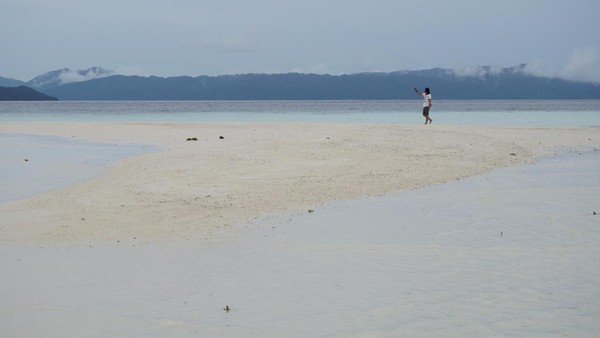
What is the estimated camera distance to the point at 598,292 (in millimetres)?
6156

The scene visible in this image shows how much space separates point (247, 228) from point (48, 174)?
8852 mm

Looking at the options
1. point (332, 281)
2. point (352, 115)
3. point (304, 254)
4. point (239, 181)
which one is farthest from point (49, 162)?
point (352, 115)

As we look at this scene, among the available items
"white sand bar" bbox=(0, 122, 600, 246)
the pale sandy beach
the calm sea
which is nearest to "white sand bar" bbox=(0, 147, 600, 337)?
the pale sandy beach

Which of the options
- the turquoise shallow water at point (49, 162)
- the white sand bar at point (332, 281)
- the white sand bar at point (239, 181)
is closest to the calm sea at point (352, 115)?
the white sand bar at point (239, 181)

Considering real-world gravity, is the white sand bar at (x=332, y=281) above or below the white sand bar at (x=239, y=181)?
below

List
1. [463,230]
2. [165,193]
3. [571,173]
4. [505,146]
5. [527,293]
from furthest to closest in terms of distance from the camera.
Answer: [505,146] < [571,173] < [165,193] < [463,230] < [527,293]

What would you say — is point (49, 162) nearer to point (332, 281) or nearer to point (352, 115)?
point (332, 281)

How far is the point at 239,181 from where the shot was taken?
1382cm

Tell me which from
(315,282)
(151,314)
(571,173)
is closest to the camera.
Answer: (151,314)

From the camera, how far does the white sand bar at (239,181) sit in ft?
31.0

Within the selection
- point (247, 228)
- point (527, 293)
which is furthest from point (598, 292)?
point (247, 228)

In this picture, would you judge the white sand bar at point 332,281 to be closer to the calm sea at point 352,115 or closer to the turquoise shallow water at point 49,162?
the turquoise shallow water at point 49,162

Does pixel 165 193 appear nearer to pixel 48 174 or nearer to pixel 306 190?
pixel 306 190

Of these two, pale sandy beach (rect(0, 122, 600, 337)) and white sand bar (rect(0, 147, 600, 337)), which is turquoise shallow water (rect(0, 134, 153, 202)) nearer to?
pale sandy beach (rect(0, 122, 600, 337))
